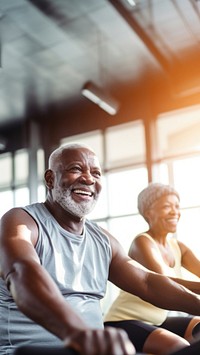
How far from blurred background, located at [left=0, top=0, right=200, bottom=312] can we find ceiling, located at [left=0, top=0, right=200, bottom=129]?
0.01m

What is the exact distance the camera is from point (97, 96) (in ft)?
18.1

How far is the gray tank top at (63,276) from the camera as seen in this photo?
123 centimetres

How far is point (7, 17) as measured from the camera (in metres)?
5.08

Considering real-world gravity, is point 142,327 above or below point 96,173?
below

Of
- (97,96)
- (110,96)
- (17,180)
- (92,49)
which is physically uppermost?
(92,49)

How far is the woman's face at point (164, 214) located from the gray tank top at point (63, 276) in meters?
0.88

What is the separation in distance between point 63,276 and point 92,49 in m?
4.84

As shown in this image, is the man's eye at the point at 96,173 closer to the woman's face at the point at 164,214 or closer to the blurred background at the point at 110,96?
the woman's face at the point at 164,214

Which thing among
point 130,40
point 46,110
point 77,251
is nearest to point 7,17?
point 130,40

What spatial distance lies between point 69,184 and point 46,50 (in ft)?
15.2

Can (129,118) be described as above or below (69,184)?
above

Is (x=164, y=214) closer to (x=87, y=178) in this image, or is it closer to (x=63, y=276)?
(x=87, y=178)

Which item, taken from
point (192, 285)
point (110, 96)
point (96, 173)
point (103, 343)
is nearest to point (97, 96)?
point (110, 96)

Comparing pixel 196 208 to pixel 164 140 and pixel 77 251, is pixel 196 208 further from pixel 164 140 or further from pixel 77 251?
pixel 77 251
